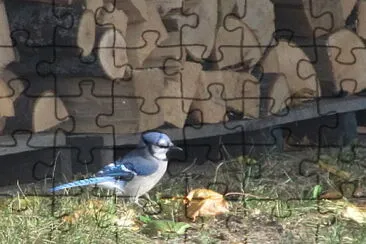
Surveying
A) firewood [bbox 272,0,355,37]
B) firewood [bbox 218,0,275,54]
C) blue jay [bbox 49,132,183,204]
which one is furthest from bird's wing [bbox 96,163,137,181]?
firewood [bbox 272,0,355,37]

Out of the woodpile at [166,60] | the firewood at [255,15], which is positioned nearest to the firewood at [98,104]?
the woodpile at [166,60]

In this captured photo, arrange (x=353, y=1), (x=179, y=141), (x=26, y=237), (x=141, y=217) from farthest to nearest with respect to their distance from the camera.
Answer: (x=353, y=1), (x=179, y=141), (x=141, y=217), (x=26, y=237)

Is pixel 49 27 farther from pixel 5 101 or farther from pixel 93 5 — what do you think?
pixel 5 101

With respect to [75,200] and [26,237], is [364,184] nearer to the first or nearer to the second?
[75,200]

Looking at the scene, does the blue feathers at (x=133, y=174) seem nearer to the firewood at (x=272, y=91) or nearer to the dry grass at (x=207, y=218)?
the dry grass at (x=207, y=218)

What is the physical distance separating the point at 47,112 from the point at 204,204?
882 millimetres

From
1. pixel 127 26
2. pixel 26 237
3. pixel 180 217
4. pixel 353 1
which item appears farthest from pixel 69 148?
pixel 353 1

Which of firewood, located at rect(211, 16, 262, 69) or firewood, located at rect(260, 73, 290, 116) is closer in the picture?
firewood, located at rect(211, 16, 262, 69)

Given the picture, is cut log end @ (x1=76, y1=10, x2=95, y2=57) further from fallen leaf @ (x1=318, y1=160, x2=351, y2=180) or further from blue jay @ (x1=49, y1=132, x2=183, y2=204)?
fallen leaf @ (x1=318, y1=160, x2=351, y2=180)

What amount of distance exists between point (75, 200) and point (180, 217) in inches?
15.9

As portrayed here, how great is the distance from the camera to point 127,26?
4.93 meters

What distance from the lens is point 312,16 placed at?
5645mm
